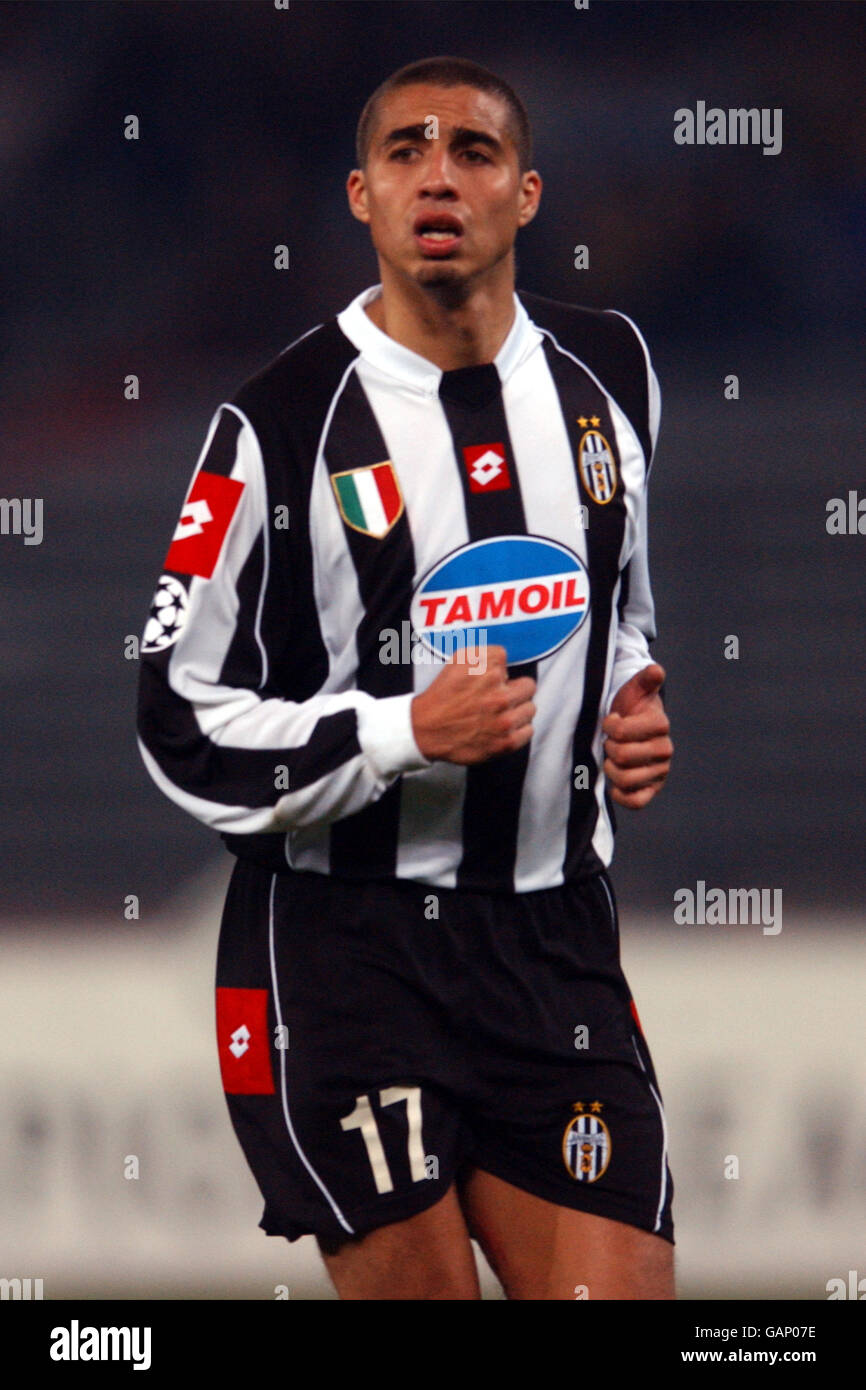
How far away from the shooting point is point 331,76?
4.50m

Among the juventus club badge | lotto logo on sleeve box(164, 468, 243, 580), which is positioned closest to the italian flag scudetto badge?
lotto logo on sleeve box(164, 468, 243, 580)

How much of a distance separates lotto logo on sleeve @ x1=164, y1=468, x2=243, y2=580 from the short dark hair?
428mm

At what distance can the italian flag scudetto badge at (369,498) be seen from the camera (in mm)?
2197

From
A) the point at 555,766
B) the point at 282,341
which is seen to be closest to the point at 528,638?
the point at 555,766

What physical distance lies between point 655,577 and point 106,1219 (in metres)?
1.81

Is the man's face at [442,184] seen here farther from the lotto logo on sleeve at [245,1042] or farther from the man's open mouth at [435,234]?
the lotto logo on sleeve at [245,1042]

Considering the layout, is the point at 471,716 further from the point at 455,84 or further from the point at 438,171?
the point at 455,84

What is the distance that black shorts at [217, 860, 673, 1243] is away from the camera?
7.10ft

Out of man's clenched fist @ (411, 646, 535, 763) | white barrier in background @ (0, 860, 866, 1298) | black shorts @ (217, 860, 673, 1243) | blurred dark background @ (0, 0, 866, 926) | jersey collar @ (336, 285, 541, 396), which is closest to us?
man's clenched fist @ (411, 646, 535, 763)

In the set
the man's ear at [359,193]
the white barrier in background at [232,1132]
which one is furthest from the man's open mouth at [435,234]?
the white barrier in background at [232,1132]

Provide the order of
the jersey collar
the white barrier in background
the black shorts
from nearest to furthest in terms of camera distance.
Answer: the black shorts < the jersey collar < the white barrier in background

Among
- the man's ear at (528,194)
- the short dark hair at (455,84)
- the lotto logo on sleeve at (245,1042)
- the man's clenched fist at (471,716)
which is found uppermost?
the short dark hair at (455,84)

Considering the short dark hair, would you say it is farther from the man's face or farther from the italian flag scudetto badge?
the italian flag scudetto badge

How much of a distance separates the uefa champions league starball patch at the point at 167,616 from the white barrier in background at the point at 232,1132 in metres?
1.35
